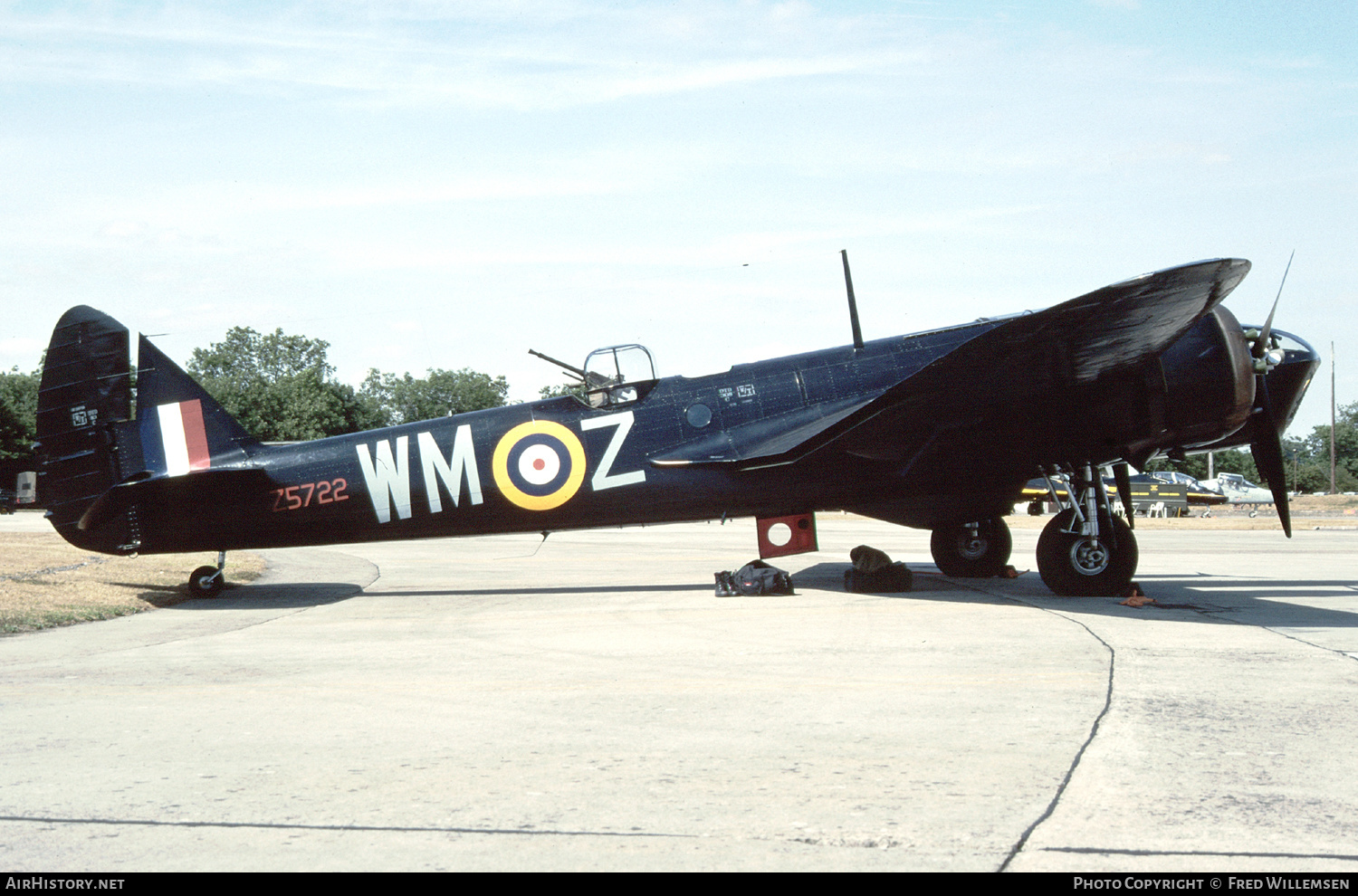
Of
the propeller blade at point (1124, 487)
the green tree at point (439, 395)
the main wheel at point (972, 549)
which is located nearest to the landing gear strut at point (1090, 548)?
the propeller blade at point (1124, 487)

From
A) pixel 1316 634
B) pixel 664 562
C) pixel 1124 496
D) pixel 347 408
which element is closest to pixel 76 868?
pixel 1316 634

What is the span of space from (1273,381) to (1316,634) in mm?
4586

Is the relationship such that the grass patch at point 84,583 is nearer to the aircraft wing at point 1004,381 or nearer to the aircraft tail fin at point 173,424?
the aircraft tail fin at point 173,424

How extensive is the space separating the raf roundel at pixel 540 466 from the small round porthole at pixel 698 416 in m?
1.43

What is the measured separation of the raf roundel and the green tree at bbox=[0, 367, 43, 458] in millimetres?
59619

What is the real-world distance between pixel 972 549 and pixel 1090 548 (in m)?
2.56

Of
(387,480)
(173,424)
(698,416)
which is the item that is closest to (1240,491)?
(698,416)

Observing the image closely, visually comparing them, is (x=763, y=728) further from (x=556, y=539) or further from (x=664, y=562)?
(x=556, y=539)

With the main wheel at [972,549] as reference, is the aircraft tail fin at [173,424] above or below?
above

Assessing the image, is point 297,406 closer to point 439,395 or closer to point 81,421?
point 439,395

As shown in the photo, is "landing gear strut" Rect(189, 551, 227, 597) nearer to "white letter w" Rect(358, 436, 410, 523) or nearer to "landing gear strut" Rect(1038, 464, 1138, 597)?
"white letter w" Rect(358, 436, 410, 523)

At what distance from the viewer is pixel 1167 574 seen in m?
15.1

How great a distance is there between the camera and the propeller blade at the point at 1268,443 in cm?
1229

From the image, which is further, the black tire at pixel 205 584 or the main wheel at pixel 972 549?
the main wheel at pixel 972 549
